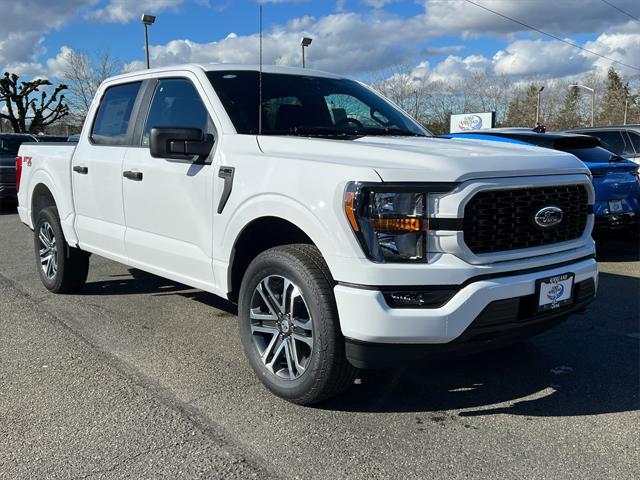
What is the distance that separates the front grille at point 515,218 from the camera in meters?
3.12

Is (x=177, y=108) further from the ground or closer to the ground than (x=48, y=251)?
further from the ground

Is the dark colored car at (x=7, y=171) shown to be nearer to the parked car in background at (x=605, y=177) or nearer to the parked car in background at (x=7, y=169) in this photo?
the parked car in background at (x=7, y=169)

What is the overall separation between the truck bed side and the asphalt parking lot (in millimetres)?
1089

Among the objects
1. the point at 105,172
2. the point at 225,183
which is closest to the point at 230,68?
the point at 225,183

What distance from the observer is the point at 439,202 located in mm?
3018

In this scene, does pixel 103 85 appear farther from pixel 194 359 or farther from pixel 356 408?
pixel 356 408

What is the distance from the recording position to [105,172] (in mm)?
5062

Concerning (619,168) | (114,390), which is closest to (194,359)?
(114,390)

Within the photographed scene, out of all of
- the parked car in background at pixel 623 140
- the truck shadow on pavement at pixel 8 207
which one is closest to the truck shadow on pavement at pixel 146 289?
the parked car in background at pixel 623 140

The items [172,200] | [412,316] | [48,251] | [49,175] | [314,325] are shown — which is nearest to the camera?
[412,316]

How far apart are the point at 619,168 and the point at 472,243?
5.74m

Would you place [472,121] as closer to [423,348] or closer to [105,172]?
[105,172]

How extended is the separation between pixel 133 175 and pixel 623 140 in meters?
8.14

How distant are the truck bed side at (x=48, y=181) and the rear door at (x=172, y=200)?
46.7 inches
